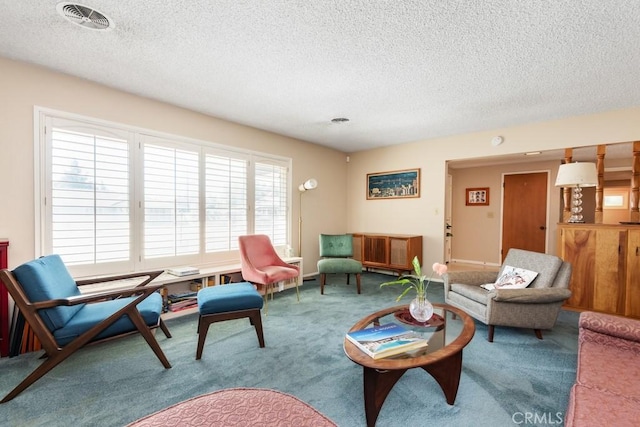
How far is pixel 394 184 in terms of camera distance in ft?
17.3

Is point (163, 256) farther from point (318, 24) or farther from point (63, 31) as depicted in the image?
point (318, 24)

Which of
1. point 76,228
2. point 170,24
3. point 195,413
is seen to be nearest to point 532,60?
point 170,24

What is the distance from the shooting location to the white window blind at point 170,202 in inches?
125

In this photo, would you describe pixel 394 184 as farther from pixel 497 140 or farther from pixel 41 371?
pixel 41 371

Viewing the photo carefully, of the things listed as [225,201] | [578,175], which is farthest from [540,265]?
[225,201]

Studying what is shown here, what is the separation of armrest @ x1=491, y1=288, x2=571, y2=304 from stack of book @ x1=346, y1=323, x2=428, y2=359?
1171 mm

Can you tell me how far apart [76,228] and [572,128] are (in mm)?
5682

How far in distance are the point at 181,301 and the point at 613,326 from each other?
3.57 m

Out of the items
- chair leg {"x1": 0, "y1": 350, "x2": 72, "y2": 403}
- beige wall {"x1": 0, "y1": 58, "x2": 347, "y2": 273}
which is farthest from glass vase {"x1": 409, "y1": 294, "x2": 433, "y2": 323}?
beige wall {"x1": 0, "y1": 58, "x2": 347, "y2": 273}

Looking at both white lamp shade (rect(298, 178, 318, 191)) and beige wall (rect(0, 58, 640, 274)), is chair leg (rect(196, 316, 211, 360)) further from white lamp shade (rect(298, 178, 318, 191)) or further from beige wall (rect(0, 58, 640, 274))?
white lamp shade (rect(298, 178, 318, 191))

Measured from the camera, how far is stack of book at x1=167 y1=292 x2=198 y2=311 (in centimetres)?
310

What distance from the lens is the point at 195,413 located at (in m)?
0.84

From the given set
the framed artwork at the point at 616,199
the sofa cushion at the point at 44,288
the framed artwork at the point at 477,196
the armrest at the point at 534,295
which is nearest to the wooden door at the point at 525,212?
the framed artwork at the point at 477,196

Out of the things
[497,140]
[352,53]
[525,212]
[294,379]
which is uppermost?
[352,53]
